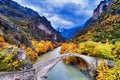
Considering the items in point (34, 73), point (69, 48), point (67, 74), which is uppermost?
point (69, 48)

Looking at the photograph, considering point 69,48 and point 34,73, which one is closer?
point 34,73

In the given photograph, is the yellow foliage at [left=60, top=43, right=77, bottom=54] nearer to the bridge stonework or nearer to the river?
the river

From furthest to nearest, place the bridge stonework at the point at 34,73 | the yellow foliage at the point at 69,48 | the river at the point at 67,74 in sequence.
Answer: the yellow foliage at the point at 69,48, the river at the point at 67,74, the bridge stonework at the point at 34,73

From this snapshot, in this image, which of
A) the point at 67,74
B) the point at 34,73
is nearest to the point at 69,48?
the point at 67,74

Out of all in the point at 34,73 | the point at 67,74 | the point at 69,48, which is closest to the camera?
the point at 34,73

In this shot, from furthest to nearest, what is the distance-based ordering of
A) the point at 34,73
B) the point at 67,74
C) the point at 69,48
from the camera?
1. the point at 69,48
2. the point at 67,74
3. the point at 34,73

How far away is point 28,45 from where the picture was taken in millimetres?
100500

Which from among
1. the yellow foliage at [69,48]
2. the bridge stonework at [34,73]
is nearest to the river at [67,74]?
the bridge stonework at [34,73]

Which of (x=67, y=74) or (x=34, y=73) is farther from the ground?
(x=34, y=73)

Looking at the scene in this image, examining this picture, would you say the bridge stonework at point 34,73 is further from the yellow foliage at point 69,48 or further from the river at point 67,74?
the yellow foliage at point 69,48

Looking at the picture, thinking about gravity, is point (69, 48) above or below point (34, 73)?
above

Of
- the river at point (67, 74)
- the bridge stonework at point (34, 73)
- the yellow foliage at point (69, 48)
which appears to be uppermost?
the yellow foliage at point (69, 48)

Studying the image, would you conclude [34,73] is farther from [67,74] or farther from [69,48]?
[69,48]

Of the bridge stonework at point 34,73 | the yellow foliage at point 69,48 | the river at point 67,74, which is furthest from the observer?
the yellow foliage at point 69,48
